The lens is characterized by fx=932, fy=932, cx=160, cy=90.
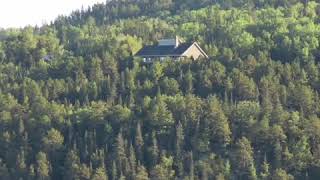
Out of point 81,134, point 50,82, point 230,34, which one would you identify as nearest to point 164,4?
point 230,34

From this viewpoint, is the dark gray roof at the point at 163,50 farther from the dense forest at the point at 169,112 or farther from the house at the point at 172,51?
the dense forest at the point at 169,112

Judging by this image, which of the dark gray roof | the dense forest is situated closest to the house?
the dark gray roof

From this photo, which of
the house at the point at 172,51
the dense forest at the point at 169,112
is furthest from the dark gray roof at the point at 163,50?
the dense forest at the point at 169,112

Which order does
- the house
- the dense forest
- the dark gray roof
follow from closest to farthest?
1. the dense forest
2. the house
3. the dark gray roof

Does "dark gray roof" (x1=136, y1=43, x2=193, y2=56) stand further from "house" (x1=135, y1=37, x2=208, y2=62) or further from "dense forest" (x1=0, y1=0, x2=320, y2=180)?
"dense forest" (x1=0, y1=0, x2=320, y2=180)

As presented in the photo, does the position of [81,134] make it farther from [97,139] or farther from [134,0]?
[134,0]
